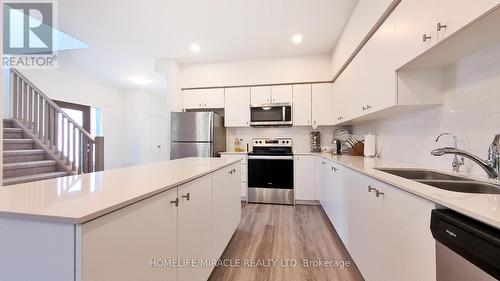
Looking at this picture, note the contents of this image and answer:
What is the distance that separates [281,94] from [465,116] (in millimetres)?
2562

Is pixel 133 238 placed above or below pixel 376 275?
Answer: above

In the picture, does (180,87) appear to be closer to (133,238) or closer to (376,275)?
(133,238)

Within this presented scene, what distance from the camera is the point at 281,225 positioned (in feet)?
8.55

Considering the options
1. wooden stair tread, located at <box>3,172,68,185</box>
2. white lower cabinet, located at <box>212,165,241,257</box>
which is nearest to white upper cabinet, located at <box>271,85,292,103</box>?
white lower cabinet, located at <box>212,165,241,257</box>

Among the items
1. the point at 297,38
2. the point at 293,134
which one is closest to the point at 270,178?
the point at 293,134

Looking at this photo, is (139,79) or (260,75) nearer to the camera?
(260,75)

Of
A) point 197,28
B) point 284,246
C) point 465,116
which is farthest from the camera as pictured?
point 197,28

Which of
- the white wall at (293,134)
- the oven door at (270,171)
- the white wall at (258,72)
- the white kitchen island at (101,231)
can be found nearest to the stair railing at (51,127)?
the white wall at (258,72)

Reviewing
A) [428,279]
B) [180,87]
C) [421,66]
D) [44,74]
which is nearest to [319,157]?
[421,66]

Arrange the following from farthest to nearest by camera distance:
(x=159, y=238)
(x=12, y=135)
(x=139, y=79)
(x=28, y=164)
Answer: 1. (x=139, y=79)
2. (x=12, y=135)
3. (x=28, y=164)
4. (x=159, y=238)

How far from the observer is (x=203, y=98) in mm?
3918

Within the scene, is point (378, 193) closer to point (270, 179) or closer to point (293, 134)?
point (270, 179)

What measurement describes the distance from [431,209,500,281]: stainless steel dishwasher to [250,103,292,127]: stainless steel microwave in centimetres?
293

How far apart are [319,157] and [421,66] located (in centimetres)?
194
